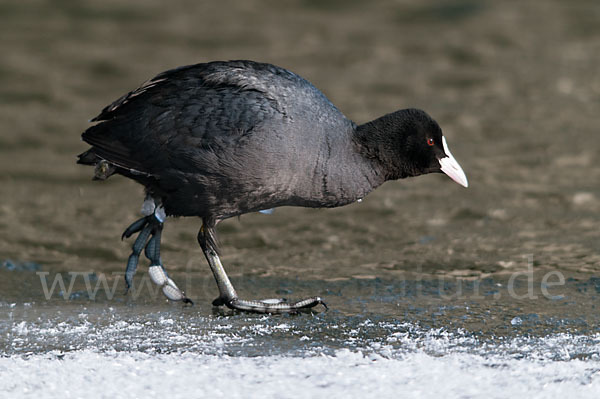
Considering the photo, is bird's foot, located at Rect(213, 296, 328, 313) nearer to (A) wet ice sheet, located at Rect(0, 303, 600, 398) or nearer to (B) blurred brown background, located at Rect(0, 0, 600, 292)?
(A) wet ice sheet, located at Rect(0, 303, 600, 398)

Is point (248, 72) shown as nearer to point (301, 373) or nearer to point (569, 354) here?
point (301, 373)

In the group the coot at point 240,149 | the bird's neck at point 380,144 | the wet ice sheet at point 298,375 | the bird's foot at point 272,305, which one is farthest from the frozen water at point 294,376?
the bird's neck at point 380,144

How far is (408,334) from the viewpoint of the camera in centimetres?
383

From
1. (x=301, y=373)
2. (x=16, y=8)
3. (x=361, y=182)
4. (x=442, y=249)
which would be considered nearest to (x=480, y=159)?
(x=442, y=249)

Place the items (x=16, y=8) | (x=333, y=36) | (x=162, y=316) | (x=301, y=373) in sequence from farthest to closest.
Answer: (x=16, y=8), (x=333, y=36), (x=162, y=316), (x=301, y=373)

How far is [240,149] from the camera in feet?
13.5

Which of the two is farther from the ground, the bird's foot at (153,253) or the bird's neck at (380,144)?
the bird's neck at (380,144)

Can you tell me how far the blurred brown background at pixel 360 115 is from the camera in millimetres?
5508

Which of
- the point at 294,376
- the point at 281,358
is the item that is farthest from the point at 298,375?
the point at 281,358

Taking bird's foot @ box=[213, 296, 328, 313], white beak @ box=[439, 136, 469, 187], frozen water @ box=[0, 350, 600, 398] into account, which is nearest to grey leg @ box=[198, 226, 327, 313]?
bird's foot @ box=[213, 296, 328, 313]

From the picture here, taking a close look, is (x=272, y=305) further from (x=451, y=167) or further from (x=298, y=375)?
(x=451, y=167)

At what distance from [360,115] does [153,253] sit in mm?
4030

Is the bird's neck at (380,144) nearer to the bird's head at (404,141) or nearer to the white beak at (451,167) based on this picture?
the bird's head at (404,141)

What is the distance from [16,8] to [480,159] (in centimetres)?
715
